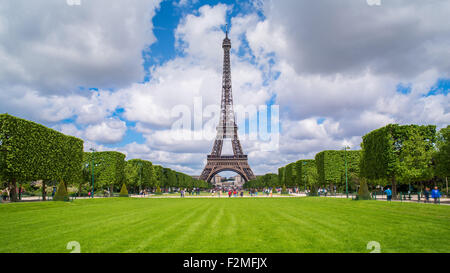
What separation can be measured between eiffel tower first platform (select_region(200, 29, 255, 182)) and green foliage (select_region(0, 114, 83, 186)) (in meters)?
54.5

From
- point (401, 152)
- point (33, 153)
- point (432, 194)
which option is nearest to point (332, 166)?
point (401, 152)

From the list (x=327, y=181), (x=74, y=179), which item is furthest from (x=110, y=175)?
(x=327, y=181)

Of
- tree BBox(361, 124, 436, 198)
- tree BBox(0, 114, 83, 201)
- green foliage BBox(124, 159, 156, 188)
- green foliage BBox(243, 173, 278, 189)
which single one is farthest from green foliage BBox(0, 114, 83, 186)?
green foliage BBox(243, 173, 278, 189)

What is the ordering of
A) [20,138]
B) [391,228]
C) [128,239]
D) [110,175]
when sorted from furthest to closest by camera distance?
[110,175], [20,138], [391,228], [128,239]

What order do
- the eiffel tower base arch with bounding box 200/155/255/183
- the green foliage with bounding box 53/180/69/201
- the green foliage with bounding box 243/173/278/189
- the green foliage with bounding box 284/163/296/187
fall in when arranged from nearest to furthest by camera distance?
the green foliage with bounding box 53/180/69/201 < the green foliage with bounding box 284/163/296/187 < the eiffel tower base arch with bounding box 200/155/255/183 < the green foliage with bounding box 243/173/278/189

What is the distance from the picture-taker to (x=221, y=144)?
310 ft

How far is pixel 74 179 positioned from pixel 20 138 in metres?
10.6

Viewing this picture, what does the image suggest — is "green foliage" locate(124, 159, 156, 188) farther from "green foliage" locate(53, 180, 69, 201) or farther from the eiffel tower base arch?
"green foliage" locate(53, 180, 69, 201)

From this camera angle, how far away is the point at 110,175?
49.5m

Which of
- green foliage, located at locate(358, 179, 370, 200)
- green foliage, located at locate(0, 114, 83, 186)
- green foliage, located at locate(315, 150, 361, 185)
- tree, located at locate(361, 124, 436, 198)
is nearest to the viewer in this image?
green foliage, located at locate(0, 114, 83, 186)

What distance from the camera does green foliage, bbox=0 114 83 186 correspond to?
2602cm

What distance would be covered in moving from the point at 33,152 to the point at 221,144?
223 feet
